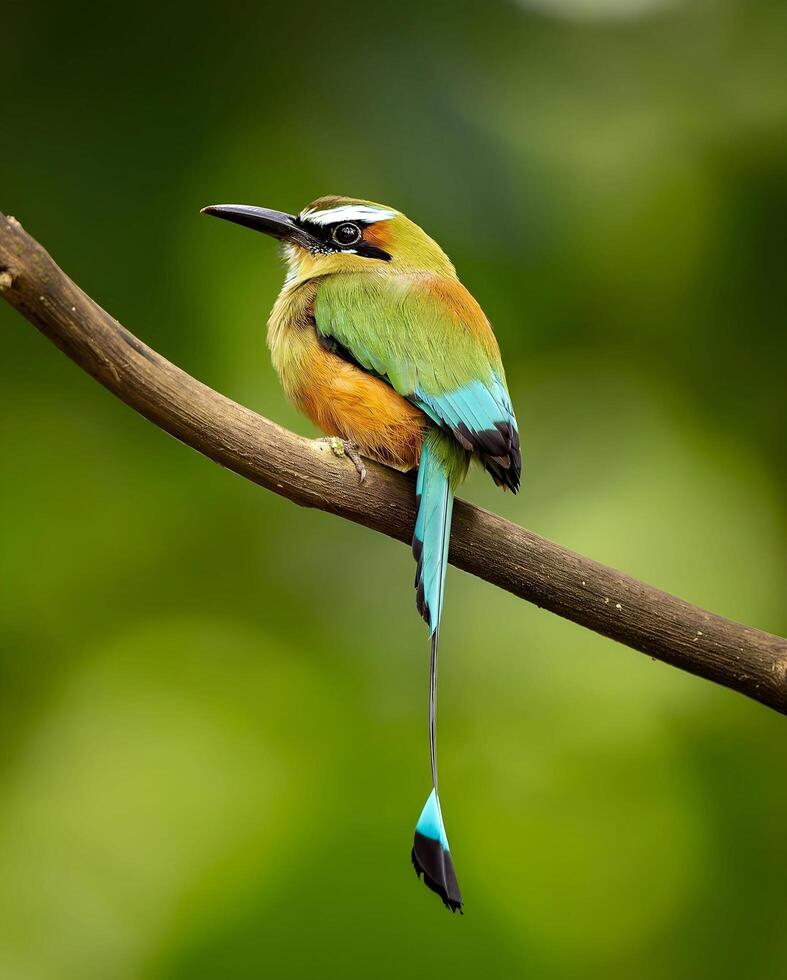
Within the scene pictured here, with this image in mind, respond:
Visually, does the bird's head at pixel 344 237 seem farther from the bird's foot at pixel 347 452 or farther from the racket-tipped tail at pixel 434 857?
the racket-tipped tail at pixel 434 857

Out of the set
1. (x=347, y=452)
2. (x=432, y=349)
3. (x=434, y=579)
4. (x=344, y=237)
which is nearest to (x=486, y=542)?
(x=434, y=579)

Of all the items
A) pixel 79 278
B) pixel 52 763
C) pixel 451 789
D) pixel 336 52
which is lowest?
pixel 52 763

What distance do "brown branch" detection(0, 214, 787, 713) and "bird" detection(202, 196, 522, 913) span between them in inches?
2.0

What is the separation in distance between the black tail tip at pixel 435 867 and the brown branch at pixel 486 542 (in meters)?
0.37

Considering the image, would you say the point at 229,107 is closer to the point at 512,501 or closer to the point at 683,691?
the point at 512,501

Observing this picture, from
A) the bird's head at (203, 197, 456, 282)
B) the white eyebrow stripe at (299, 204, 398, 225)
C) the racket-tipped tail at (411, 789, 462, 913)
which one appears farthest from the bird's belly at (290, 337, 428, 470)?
the racket-tipped tail at (411, 789, 462, 913)

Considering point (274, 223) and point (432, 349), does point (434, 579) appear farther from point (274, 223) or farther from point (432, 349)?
point (274, 223)

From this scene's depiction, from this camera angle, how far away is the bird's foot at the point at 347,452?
1.65m

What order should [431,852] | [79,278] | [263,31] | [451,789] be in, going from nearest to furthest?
1. [431,852]
2. [451,789]
3. [79,278]
4. [263,31]

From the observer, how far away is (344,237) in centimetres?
220

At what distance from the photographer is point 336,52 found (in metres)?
3.03

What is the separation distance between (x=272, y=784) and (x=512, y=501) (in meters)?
0.90

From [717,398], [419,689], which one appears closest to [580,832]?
[419,689]

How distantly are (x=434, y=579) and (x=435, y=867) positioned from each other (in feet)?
1.25
